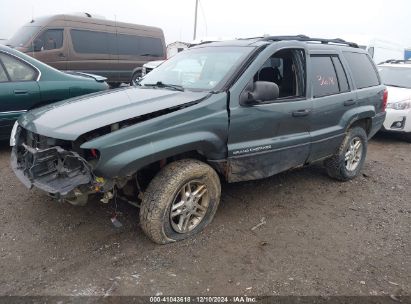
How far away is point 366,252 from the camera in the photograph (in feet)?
11.1

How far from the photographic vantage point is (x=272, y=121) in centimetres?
375

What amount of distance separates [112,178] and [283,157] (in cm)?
191

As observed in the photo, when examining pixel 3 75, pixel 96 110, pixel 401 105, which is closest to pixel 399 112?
pixel 401 105

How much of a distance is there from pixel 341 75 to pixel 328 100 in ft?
1.77

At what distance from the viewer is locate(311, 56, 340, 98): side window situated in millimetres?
4281

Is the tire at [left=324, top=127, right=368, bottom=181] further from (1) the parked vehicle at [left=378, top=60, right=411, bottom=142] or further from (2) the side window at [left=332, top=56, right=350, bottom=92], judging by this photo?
(1) the parked vehicle at [left=378, top=60, right=411, bottom=142]

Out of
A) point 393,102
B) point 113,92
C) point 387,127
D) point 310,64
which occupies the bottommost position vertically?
point 387,127

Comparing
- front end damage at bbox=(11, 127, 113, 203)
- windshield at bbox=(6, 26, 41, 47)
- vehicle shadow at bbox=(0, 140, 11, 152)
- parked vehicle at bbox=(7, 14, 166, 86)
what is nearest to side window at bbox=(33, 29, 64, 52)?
parked vehicle at bbox=(7, 14, 166, 86)

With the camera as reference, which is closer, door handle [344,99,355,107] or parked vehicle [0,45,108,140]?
door handle [344,99,355,107]

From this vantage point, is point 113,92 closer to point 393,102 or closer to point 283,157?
point 283,157

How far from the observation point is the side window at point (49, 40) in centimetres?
968

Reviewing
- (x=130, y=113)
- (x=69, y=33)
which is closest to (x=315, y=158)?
(x=130, y=113)

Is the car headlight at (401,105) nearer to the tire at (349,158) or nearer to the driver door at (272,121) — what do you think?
the tire at (349,158)

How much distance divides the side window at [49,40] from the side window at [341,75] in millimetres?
7790
